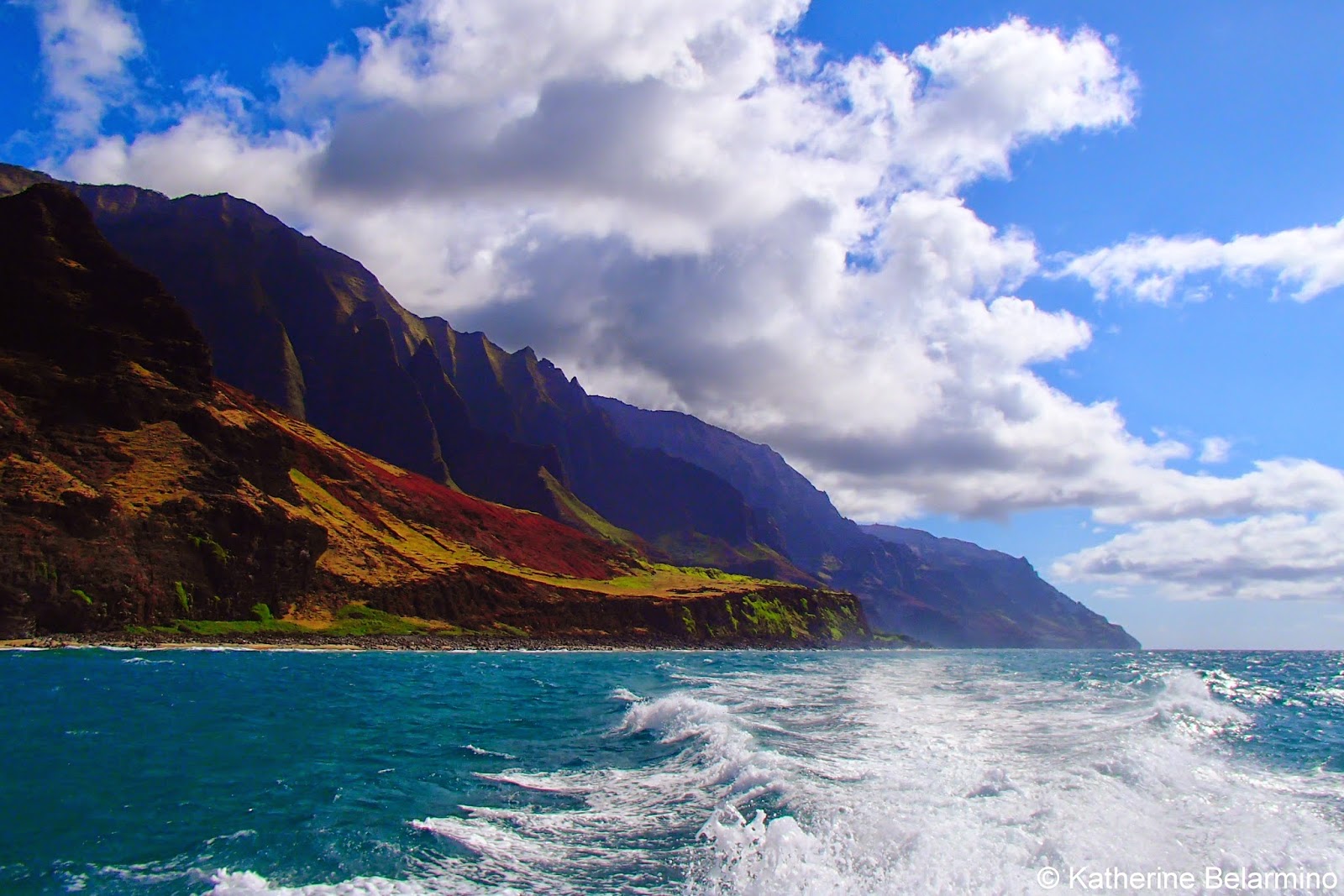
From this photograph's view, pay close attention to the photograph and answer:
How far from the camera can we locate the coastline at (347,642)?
57.5 metres

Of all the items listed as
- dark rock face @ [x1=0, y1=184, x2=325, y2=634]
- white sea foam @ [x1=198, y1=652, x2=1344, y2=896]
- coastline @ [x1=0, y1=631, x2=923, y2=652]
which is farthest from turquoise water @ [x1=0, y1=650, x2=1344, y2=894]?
dark rock face @ [x1=0, y1=184, x2=325, y2=634]

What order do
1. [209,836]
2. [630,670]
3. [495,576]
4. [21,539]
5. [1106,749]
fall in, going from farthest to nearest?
[495,576] < [630,670] < [21,539] < [1106,749] < [209,836]

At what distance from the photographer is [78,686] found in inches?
1227

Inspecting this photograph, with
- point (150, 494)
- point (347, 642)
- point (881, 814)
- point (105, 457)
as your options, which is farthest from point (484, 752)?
point (105, 457)

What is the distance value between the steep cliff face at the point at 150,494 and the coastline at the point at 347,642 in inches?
126

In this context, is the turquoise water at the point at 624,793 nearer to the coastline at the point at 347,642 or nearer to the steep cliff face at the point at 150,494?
the coastline at the point at 347,642

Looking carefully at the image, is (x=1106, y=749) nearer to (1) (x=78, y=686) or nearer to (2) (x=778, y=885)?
(2) (x=778, y=885)

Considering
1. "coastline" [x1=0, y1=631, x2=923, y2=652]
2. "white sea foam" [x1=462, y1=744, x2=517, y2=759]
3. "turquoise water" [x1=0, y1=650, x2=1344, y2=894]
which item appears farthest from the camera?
"coastline" [x1=0, y1=631, x2=923, y2=652]

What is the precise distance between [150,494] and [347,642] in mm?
24537

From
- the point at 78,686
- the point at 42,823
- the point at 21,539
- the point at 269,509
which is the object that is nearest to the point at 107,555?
the point at 21,539

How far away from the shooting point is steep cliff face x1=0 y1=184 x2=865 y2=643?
209ft

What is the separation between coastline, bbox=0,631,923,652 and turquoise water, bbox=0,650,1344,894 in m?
25.6

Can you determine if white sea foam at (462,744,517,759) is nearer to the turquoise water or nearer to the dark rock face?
the turquoise water

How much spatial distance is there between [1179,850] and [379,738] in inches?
832
